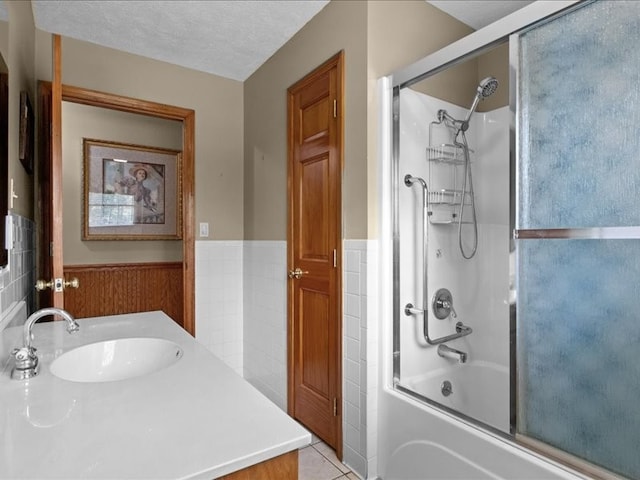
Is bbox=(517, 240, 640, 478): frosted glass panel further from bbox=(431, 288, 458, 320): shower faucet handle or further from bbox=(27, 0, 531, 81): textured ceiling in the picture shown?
bbox=(27, 0, 531, 81): textured ceiling

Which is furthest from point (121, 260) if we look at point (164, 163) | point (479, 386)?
point (479, 386)

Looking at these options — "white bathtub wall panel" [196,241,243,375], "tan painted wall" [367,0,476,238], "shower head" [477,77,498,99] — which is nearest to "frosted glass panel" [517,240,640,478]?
"tan painted wall" [367,0,476,238]

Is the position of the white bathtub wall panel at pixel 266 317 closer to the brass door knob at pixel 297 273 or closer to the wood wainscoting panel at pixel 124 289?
the brass door knob at pixel 297 273

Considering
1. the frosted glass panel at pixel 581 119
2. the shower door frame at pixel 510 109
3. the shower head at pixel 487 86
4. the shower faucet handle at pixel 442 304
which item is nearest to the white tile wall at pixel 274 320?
the shower door frame at pixel 510 109

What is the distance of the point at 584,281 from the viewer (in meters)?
1.40

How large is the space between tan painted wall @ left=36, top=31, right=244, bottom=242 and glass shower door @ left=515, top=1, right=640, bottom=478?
2.23 meters

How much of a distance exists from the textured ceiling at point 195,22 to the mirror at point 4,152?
47.8 inches

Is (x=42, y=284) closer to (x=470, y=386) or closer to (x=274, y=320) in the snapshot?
(x=274, y=320)

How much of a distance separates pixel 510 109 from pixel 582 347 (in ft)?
2.99

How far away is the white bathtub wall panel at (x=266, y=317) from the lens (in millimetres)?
2670

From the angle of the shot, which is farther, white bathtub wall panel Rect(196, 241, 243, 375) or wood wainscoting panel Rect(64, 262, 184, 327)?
wood wainscoting panel Rect(64, 262, 184, 327)

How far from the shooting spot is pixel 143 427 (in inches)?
29.6

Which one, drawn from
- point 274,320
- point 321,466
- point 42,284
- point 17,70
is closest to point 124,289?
point 274,320

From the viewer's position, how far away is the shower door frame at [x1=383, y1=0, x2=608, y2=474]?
4.47ft
